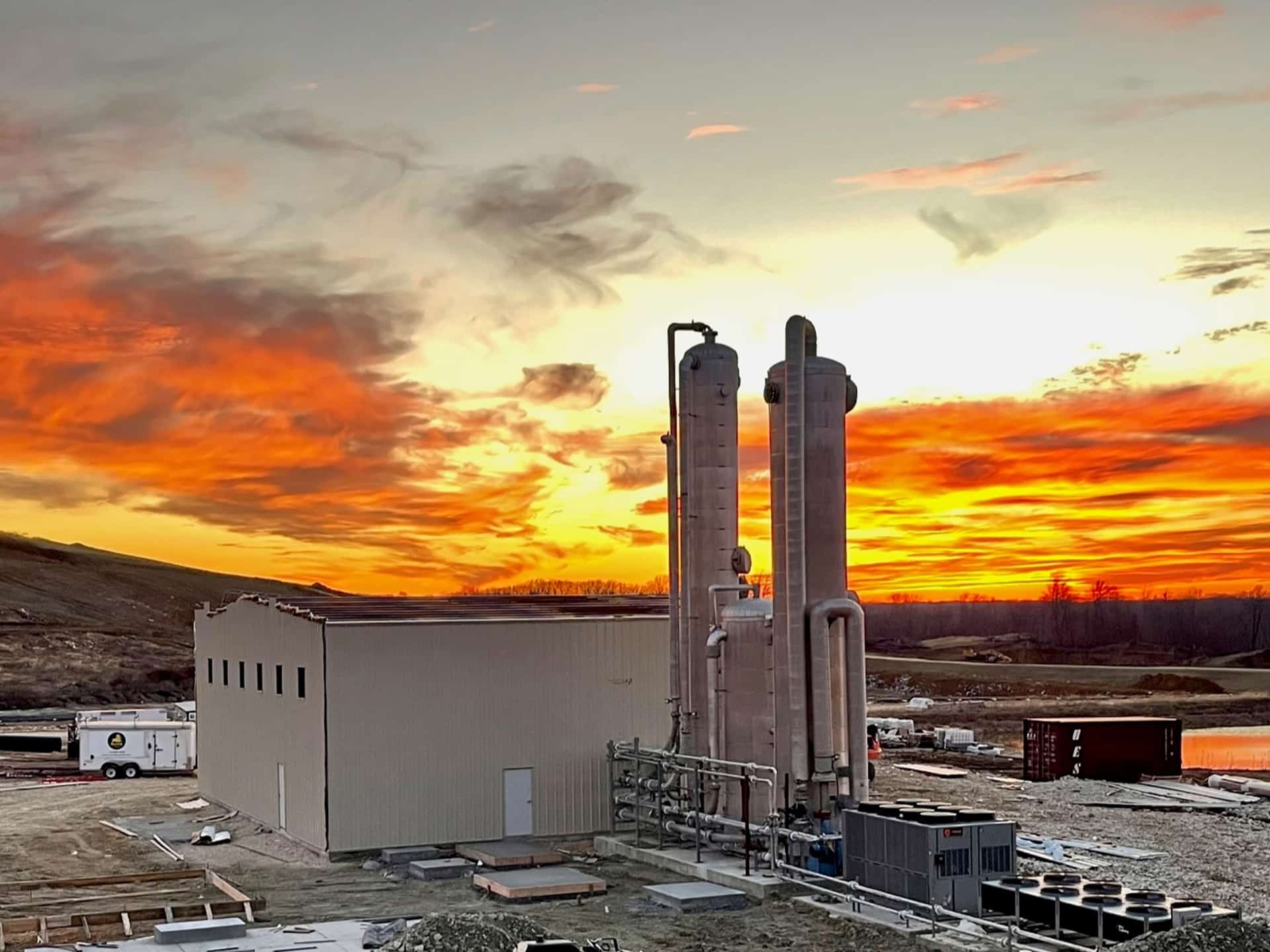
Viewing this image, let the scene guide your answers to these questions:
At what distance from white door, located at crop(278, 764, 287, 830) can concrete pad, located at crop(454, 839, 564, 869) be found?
5.83 m

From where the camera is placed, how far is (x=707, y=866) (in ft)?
107

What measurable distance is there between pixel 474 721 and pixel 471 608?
5.40m

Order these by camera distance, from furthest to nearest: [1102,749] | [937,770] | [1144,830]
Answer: [937,770], [1102,749], [1144,830]

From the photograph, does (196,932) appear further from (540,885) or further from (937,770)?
(937,770)

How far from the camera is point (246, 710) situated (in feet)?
142

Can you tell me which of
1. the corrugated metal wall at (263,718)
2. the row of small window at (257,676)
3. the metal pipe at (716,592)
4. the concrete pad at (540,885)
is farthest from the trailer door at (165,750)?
the metal pipe at (716,592)

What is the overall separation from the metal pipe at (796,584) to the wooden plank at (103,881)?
546 inches

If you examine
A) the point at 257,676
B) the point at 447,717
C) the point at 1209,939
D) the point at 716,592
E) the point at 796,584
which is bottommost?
the point at 1209,939

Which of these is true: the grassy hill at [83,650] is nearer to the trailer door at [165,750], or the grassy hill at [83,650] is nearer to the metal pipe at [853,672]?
the trailer door at [165,750]

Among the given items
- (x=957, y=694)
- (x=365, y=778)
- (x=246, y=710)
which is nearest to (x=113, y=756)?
(x=246, y=710)

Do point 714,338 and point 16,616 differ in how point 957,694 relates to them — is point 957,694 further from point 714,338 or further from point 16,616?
point 16,616

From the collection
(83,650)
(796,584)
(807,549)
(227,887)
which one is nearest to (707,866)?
(796,584)

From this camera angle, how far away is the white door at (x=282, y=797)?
3925cm

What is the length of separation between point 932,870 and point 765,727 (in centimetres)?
773
